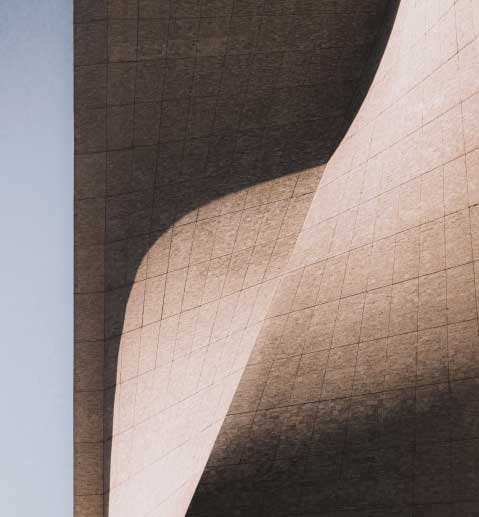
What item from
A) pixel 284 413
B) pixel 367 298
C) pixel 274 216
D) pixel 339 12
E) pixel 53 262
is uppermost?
A: pixel 339 12

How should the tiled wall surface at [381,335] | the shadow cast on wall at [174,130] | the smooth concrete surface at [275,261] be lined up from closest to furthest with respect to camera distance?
the shadow cast on wall at [174,130] → the smooth concrete surface at [275,261] → the tiled wall surface at [381,335]

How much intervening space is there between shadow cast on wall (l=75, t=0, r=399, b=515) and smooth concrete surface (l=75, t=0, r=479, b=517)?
3 cm

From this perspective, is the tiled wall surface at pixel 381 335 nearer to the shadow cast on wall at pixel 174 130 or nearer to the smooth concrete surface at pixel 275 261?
the smooth concrete surface at pixel 275 261

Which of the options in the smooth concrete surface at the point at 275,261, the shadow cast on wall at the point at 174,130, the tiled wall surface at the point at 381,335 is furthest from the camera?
the tiled wall surface at the point at 381,335

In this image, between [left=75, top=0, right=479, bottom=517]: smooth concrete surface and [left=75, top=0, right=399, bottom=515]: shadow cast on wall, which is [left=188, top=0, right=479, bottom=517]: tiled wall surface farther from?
[left=75, top=0, right=399, bottom=515]: shadow cast on wall

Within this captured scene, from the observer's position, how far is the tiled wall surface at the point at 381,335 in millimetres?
11062

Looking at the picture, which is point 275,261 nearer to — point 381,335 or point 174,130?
point 381,335

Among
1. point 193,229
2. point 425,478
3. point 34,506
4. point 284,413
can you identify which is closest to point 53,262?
point 193,229

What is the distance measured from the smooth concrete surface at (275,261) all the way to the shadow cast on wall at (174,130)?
0.03 metres

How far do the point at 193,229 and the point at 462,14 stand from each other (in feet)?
17.8

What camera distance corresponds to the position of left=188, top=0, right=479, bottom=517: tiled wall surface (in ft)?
36.3

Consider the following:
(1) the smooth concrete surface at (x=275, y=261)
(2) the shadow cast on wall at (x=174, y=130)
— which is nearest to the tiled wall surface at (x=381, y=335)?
(1) the smooth concrete surface at (x=275, y=261)

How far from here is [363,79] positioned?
11.6m

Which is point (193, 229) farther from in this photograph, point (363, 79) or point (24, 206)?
point (363, 79)
